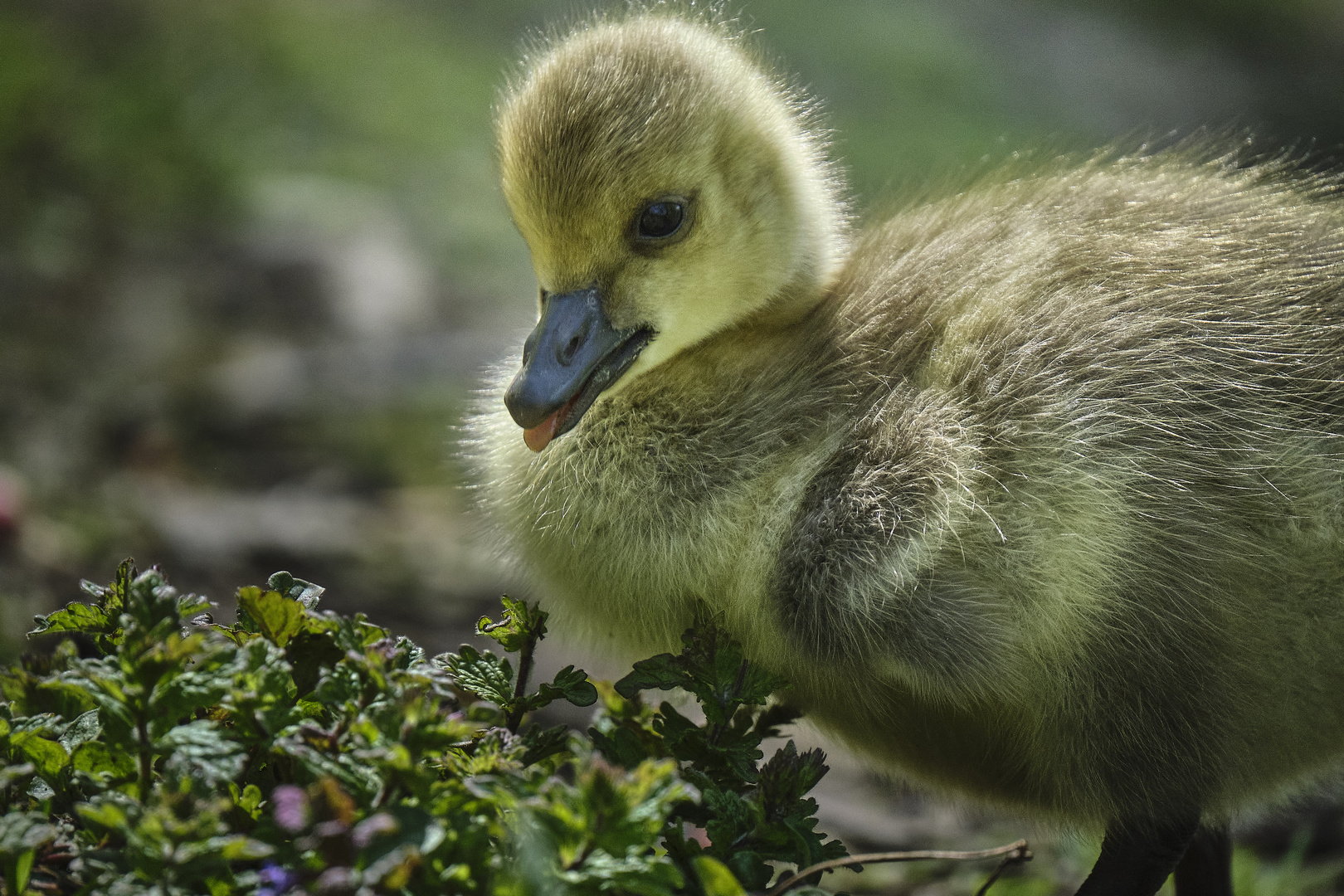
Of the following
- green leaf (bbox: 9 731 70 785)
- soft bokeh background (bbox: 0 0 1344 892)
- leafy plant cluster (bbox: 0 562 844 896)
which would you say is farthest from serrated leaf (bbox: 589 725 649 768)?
soft bokeh background (bbox: 0 0 1344 892)

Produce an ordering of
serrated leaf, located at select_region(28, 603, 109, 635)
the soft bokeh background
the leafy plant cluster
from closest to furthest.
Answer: the leafy plant cluster → serrated leaf, located at select_region(28, 603, 109, 635) → the soft bokeh background

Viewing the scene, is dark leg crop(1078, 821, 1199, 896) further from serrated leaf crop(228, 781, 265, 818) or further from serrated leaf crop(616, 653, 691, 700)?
serrated leaf crop(228, 781, 265, 818)

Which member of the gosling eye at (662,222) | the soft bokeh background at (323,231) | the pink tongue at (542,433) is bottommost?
the pink tongue at (542,433)

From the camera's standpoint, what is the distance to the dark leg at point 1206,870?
1.97m

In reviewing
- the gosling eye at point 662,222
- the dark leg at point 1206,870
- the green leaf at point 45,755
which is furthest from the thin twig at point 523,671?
the dark leg at point 1206,870

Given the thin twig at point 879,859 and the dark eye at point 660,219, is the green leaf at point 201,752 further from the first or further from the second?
the dark eye at point 660,219

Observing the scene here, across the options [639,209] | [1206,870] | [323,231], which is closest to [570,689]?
[639,209]

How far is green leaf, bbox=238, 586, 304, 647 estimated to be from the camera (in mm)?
1269

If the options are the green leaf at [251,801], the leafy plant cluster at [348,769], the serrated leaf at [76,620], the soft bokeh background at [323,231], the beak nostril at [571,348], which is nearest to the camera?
the leafy plant cluster at [348,769]

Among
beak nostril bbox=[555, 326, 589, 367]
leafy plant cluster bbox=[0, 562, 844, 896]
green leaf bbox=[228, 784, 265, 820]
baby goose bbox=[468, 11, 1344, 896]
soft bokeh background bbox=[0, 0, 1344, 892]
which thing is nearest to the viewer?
leafy plant cluster bbox=[0, 562, 844, 896]

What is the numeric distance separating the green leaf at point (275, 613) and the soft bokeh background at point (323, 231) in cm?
105

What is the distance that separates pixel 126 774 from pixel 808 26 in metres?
6.67

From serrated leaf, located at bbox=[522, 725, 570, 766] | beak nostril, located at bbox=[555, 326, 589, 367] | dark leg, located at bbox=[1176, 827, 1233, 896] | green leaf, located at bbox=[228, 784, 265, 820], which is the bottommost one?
dark leg, located at bbox=[1176, 827, 1233, 896]

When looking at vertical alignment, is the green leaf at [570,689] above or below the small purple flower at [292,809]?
above
